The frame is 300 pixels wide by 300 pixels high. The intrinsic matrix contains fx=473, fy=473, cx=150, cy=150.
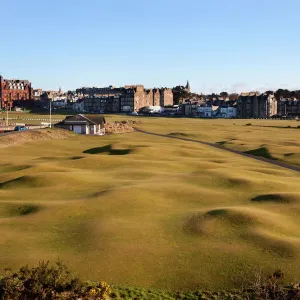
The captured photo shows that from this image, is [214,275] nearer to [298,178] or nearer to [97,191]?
[97,191]

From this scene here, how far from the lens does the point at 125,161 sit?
180 ft

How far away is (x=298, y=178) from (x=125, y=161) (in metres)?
19.3

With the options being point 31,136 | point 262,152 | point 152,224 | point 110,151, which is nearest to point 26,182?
point 152,224

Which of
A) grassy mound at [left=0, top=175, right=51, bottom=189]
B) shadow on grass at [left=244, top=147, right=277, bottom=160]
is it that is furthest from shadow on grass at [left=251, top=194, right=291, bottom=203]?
shadow on grass at [left=244, top=147, right=277, bottom=160]

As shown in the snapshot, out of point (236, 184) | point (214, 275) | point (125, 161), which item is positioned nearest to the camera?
point (214, 275)

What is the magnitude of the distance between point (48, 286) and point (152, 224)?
10.5 m

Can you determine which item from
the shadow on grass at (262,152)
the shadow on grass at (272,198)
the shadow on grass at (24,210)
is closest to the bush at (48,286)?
the shadow on grass at (24,210)

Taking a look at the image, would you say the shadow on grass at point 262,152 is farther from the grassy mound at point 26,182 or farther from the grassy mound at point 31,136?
the grassy mound at point 31,136

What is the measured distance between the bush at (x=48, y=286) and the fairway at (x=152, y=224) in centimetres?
168

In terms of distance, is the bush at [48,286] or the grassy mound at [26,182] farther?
the grassy mound at [26,182]

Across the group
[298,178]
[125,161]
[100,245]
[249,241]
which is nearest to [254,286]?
[249,241]

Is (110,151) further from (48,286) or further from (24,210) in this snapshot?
(48,286)

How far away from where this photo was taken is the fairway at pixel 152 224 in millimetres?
21250

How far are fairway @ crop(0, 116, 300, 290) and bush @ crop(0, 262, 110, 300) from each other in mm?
1677
